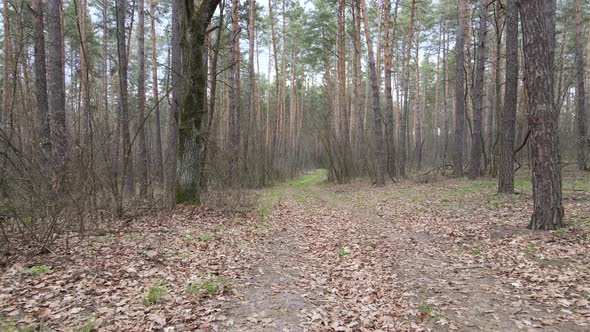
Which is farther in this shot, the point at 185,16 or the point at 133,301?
the point at 185,16

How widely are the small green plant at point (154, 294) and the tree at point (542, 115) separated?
244 inches

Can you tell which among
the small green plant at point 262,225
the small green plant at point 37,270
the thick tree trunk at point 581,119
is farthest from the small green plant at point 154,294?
the thick tree trunk at point 581,119

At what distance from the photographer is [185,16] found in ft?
28.0

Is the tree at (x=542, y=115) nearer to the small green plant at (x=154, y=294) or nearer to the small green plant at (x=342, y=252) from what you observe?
the small green plant at (x=342, y=252)

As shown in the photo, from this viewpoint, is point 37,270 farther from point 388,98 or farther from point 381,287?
point 388,98

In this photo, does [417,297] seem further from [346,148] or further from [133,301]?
[346,148]

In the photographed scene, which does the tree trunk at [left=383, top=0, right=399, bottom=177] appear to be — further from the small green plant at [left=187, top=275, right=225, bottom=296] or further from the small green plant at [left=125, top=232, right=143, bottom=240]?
the small green plant at [left=187, top=275, right=225, bottom=296]

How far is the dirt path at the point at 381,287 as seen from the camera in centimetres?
363

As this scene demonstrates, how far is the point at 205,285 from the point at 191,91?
5.48 m

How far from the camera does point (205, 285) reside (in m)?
4.27

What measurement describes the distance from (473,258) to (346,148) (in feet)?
48.6

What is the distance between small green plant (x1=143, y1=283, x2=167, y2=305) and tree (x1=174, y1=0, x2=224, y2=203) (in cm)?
471

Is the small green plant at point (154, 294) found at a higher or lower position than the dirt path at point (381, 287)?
higher

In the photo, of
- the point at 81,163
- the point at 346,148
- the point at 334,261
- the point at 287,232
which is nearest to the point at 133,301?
the point at 81,163
